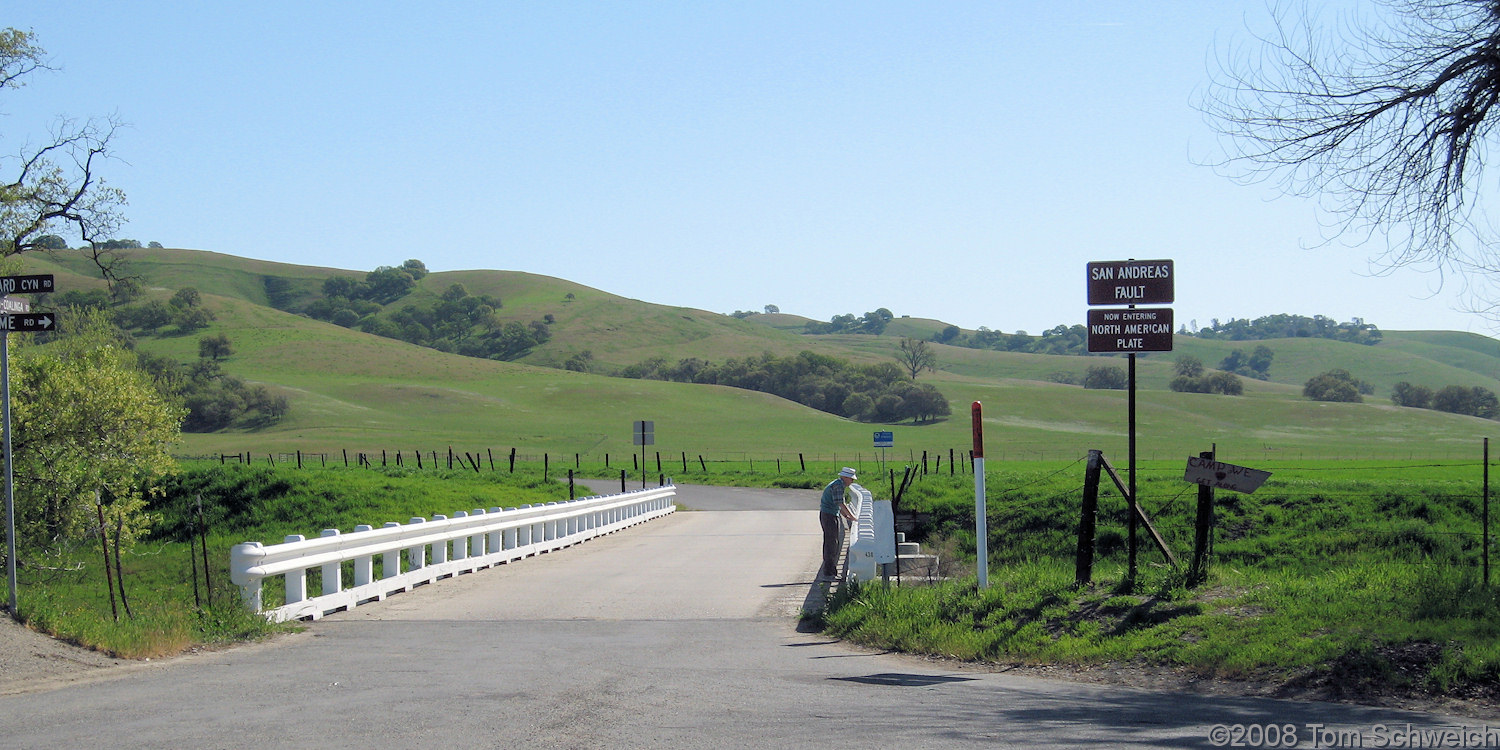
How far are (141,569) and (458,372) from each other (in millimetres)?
120185

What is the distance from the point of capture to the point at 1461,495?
1284 inches

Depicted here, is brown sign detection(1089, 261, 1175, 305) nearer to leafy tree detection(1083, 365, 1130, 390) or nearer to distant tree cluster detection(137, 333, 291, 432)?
distant tree cluster detection(137, 333, 291, 432)

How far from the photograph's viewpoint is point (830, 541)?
1642cm

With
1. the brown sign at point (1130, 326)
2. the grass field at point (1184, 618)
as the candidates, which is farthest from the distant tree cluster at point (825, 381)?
the brown sign at point (1130, 326)

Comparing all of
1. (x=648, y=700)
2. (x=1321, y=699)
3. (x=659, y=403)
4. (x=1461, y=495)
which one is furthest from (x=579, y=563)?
(x=659, y=403)

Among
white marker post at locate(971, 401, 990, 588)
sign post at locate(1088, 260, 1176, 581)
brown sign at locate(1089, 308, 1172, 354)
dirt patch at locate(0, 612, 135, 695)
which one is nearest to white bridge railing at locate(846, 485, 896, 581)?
white marker post at locate(971, 401, 990, 588)

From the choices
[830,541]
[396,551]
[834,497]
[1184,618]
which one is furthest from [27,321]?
[1184,618]

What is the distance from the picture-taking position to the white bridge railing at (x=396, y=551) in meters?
11.9

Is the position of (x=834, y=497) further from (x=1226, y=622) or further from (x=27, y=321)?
(x=27, y=321)

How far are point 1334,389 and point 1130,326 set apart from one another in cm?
15808

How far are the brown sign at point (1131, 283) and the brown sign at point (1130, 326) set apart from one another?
0.10 m

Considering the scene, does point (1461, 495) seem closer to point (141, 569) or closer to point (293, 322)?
point (141, 569)

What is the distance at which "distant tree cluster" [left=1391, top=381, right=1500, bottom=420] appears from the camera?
146 metres

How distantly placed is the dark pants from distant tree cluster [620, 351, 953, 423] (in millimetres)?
123647
